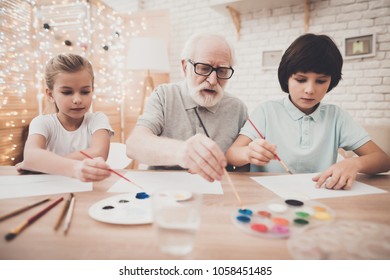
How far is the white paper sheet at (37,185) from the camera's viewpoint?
732 millimetres

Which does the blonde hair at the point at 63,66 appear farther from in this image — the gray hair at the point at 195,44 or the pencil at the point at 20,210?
the pencil at the point at 20,210

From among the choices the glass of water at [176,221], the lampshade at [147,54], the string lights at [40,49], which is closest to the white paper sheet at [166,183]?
the glass of water at [176,221]

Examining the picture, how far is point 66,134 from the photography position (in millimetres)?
1297

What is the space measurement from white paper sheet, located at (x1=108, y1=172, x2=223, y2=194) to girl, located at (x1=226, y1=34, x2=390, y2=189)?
239 mm

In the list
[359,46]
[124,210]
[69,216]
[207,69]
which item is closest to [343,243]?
[124,210]

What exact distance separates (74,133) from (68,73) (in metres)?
0.30

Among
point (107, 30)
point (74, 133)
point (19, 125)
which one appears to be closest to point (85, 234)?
point (74, 133)

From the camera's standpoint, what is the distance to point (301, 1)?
2787mm

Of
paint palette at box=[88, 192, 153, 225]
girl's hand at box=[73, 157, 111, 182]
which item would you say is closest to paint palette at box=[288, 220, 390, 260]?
paint palette at box=[88, 192, 153, 225]

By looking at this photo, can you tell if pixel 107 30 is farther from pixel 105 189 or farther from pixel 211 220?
pixel 211 220

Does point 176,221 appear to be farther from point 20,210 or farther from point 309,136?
point 309,136

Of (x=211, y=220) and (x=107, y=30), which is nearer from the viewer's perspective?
(x=211, y=220)

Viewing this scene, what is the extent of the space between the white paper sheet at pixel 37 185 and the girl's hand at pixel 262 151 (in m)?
0.57

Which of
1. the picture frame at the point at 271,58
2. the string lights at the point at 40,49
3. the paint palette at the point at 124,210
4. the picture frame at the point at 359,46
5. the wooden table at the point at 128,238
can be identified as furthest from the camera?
the picture frame at the point at 271,58
